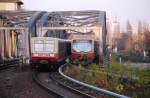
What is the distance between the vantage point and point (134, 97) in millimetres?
13062

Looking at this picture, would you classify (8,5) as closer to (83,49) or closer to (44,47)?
(83,49)

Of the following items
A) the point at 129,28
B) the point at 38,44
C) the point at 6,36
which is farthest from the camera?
the point at 129,28

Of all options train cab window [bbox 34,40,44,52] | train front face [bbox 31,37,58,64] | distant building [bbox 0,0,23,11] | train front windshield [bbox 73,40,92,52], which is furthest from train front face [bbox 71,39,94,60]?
distant building [bbox 0,0,23,11]

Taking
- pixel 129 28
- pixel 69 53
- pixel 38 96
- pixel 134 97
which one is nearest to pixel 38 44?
pixel 69 53

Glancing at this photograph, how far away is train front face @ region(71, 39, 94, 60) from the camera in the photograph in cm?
3566

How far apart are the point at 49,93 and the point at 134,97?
4892mm

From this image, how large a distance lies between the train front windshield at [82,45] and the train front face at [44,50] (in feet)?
20.1

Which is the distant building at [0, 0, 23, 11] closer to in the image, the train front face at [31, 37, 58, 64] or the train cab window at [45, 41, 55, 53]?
the train front face at [31, 37, 58, 64]

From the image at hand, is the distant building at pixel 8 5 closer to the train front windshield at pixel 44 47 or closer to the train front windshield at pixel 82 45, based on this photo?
the train front windshield at pixel 82 45

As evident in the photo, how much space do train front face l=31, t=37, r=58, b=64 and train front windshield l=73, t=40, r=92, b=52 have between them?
20.1ft

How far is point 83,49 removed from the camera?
36.0 m

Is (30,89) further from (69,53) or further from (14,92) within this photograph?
(69,53)

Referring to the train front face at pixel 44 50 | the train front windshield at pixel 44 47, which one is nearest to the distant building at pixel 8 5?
the train front face at pixel 44 50

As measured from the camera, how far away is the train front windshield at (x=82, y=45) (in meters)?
36.0
